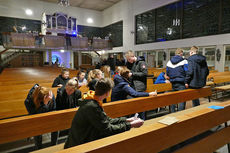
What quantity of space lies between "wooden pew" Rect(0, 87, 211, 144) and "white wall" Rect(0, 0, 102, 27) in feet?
58.2

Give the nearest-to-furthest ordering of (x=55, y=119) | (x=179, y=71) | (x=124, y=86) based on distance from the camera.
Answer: (x=55, y=119) < (x=124, y=86) < (x=179, y=71)

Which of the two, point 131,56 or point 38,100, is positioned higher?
point 131,56

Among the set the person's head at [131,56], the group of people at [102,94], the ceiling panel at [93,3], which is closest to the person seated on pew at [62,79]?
the group of people at [102,94]

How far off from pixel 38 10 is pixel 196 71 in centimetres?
1817

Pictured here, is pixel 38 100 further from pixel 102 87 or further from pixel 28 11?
pixel 28 11

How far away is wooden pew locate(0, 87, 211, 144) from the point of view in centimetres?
187

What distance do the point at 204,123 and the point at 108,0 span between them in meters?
17.0

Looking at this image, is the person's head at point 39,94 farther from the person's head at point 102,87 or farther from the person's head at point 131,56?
the person's head at point 131,56

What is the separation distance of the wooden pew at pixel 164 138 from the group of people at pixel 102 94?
210 mm

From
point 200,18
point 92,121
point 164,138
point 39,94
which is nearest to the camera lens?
point 92,121

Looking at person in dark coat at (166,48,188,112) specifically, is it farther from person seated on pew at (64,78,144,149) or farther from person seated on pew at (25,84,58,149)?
person seated on pew at (25,84,58,149)

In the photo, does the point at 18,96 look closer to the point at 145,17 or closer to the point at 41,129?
the point at 41,129

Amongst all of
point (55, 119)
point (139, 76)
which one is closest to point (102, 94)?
point (55, 119)

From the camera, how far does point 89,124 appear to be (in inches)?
Answer: 60.0
